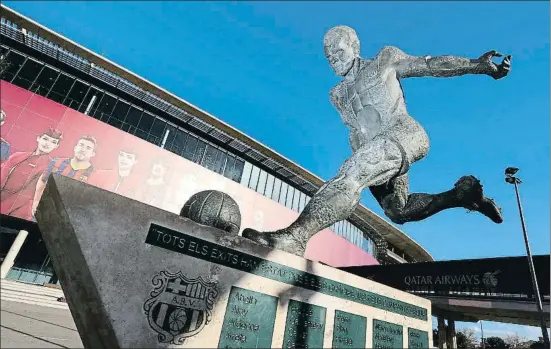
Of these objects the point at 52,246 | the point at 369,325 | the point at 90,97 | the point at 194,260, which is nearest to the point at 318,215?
the point at 369,325

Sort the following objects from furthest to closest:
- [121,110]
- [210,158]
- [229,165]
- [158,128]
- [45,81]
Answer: [229,165]
[210,158]
[158,128]
[121,110]
[45,81]

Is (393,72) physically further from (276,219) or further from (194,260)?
(276,219)

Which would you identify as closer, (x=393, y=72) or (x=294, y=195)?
(x=393, y=72)

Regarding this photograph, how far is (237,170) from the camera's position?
90.9 feet

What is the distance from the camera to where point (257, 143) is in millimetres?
28500

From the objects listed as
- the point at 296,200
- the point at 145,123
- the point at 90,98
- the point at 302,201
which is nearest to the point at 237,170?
the point at 296,200

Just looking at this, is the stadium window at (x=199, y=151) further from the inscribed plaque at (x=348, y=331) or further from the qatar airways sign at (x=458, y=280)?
the inscribed plaque at (x=348, y=331)

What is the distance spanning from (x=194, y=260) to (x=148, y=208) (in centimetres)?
37

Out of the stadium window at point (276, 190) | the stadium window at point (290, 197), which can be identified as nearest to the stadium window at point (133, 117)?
the stadium window at point (276, 190)

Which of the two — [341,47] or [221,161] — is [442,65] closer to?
[341,47]

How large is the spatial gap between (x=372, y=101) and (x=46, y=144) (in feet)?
71.5

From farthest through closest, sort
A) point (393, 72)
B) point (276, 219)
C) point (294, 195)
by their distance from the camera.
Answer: point (294, 195)
point (276, 219)
point (393, 72)

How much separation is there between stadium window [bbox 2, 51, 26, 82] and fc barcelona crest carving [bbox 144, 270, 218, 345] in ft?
84.6

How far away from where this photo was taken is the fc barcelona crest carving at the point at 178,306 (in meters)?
1.60
